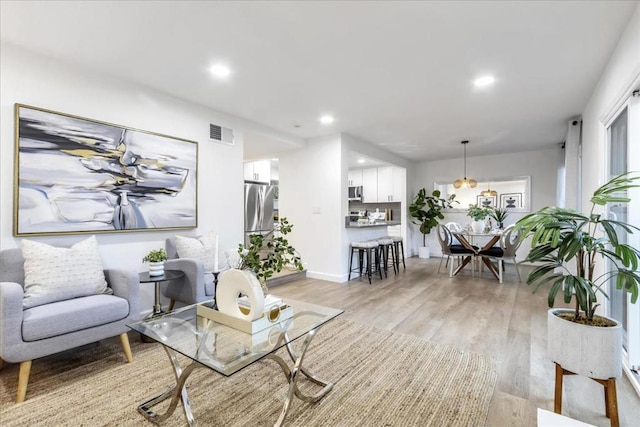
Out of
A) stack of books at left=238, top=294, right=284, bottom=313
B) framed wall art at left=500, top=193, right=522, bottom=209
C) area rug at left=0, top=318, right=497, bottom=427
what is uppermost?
framed wall art at left=500, top=193, right=522, bottom=209

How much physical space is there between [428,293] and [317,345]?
2314mm

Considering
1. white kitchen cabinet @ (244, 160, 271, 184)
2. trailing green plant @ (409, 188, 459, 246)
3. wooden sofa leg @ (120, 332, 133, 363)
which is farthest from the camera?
trailing green plant @ (409, 188, 459, 246)

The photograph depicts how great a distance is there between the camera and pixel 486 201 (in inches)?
292

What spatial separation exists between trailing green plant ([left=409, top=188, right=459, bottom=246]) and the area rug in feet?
16.4

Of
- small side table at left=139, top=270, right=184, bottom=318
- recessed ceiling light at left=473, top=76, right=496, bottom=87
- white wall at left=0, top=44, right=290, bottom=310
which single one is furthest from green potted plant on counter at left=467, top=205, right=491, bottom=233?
small side table at left=139, top=270, right=184, bottom=318

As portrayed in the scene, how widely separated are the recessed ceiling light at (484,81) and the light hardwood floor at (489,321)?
2.50 m

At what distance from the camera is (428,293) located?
4262 millimetres

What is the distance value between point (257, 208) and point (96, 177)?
10.1 ft

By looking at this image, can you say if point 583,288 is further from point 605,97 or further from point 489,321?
point 605,97

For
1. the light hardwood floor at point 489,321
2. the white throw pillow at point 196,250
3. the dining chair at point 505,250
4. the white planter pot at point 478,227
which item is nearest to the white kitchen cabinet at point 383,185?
the white planter pot at point 478,227

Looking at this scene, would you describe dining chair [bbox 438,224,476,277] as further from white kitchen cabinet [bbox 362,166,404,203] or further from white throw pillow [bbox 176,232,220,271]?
white throw pillow [bbox 176,232,220,271]

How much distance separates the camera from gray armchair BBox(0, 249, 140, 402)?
1800mm

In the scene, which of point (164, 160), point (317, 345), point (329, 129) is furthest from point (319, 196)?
point (317, 345)

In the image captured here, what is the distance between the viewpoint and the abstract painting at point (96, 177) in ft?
8.01
